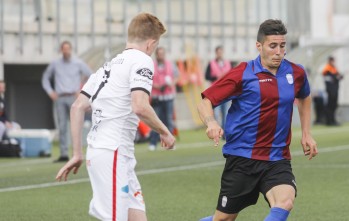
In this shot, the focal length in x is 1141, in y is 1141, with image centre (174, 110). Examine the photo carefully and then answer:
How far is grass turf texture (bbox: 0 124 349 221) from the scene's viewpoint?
12141 millimetres

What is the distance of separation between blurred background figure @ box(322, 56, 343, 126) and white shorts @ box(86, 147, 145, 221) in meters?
26.5

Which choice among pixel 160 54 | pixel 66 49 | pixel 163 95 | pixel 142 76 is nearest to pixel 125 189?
pixel 142 76

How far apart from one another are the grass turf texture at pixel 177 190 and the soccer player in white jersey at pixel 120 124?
144 inches

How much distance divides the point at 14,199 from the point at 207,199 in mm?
2351

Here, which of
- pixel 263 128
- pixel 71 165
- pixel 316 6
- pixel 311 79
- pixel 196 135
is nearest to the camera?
pixel 71 165

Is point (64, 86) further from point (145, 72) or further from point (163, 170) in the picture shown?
point (145, 72)

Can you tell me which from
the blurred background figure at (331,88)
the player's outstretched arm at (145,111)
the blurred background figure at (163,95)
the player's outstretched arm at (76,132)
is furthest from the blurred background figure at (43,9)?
the player's outstretched arm at (145,111)

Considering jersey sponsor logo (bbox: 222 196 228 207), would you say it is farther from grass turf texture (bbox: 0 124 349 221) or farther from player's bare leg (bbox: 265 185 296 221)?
grass turf texture (bbox: 0 124 349 221)

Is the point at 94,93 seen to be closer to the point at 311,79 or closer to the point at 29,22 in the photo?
the point at 29,22

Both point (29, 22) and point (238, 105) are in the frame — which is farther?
point (29, 22)

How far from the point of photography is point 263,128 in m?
9.09

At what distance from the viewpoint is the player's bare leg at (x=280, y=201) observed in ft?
28.0

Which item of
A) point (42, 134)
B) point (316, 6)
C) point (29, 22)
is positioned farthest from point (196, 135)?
point (316, 6)

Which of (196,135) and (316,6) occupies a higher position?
(316,6)
